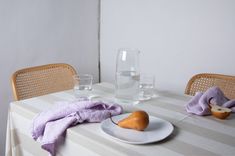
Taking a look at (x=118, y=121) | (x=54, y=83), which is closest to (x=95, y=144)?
(x=118, y=121)

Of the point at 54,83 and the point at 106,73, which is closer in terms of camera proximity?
the point at 54,83

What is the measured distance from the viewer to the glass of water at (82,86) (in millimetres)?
1142

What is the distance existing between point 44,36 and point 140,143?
4.48ft

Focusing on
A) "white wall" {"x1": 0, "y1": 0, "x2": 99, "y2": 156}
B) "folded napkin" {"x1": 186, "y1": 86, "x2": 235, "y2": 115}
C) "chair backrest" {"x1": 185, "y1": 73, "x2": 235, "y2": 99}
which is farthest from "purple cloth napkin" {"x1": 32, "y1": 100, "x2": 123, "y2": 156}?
"white wall" {"x1": 0, "y1": 0, "x2": 99, "y2": 156}

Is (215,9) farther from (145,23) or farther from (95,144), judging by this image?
(95,144)

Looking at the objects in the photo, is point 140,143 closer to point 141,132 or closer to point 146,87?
point 141,132

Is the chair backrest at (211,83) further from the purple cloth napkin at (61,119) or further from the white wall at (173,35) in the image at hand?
the purple cloth napkin at (61,119)

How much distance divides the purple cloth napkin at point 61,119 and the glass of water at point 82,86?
21 cm

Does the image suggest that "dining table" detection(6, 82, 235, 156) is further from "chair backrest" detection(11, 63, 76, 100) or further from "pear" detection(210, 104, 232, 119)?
"chair backrest" detection(11, 63, 76, 100)

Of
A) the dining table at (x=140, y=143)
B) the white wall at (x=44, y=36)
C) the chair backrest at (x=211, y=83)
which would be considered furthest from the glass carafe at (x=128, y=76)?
the white wall at (x=44, y=36)

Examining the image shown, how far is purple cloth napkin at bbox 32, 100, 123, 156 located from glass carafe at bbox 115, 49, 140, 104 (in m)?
0.15

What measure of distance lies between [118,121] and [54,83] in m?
0.80

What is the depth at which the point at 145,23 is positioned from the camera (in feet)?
6.40

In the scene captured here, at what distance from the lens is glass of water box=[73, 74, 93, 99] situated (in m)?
1.14
